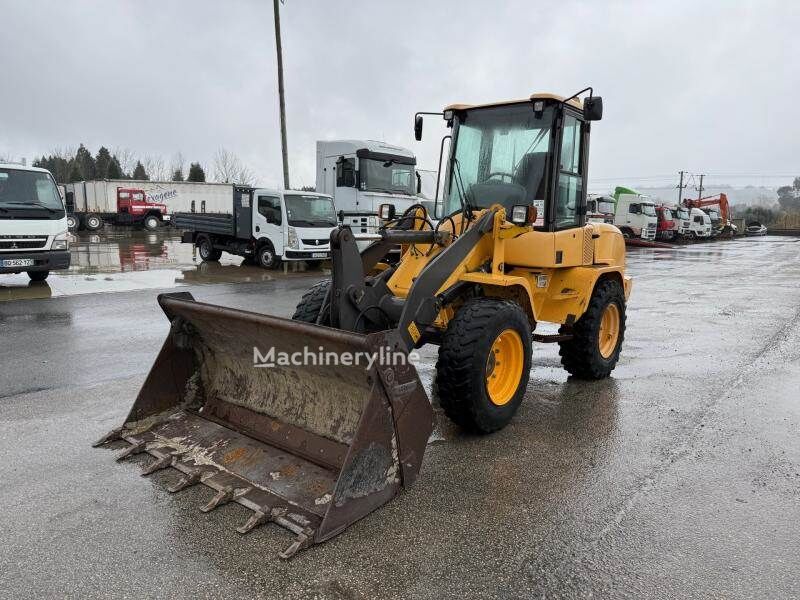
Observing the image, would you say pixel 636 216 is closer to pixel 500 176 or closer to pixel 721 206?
pixel 721 206

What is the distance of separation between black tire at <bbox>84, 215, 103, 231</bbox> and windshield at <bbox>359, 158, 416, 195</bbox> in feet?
69.1

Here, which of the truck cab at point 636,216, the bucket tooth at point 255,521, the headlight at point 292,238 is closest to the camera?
the bucket tooth at point 255,521

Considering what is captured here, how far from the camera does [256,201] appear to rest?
15.1m

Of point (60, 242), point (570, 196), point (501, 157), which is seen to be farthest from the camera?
point (60, 242)

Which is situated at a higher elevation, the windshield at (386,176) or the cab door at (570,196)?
the windshield at (386,176)

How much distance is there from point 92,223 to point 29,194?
2190 cm

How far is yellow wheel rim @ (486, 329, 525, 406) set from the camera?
14.2 feet

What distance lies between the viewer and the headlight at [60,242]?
35.7 feet

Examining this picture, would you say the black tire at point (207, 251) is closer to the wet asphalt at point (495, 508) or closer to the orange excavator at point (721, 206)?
the wet asphalt at point (495, 508)

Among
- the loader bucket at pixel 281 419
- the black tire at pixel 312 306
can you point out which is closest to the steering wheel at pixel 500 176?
the black tire at pixel 312 306

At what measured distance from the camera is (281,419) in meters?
3.86

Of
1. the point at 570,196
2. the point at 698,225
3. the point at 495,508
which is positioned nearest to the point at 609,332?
the point at 570,196

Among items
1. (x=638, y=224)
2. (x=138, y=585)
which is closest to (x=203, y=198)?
(x=638, y=224)

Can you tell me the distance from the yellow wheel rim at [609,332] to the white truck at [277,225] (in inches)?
394
